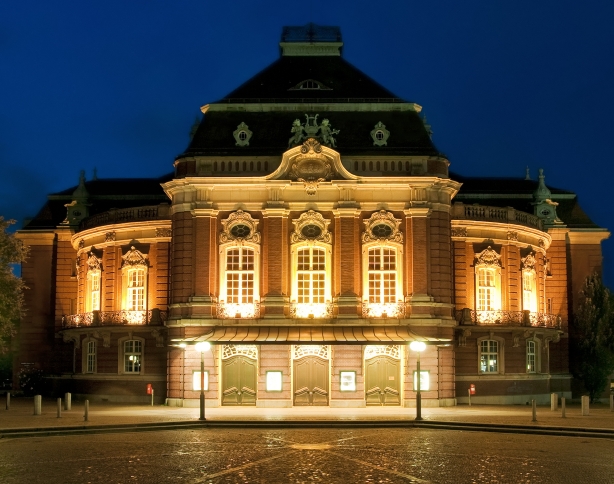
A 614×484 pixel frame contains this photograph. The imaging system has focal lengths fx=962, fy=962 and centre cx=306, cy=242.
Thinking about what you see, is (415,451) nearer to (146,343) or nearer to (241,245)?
(241,245)

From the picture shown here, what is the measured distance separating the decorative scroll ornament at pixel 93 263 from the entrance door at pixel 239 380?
36.0ft

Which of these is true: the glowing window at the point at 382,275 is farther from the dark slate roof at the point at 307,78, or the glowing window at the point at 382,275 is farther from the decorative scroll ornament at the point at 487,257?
the dark slate roof at the point at 307,78

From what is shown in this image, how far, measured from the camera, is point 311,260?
143ft

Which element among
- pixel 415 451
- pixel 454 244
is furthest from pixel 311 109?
pixel 415 451

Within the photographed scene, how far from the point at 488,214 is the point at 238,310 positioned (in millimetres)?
14299

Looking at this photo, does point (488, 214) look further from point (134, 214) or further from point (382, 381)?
point (134, 214)

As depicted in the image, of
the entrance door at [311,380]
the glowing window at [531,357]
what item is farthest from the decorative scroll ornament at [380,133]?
the glowing window at [531,357]

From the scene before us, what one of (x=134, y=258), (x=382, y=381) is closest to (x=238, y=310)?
(x=382, y=381)

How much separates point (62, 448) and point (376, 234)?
67.0 ft

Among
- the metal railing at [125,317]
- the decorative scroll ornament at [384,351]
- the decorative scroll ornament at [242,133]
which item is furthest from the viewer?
the metal railing at [125,317]

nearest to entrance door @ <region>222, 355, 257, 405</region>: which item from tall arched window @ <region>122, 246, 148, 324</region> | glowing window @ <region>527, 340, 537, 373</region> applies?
tall arched window @ <region>122, 246, 148, 324</region>

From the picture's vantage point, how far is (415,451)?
25703mm

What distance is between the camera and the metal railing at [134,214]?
1908 inches

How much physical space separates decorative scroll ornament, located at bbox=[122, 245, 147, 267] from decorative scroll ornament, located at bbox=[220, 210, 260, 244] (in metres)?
6.52
